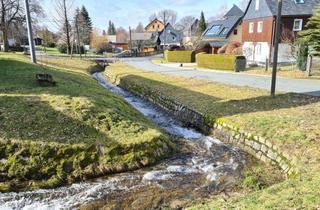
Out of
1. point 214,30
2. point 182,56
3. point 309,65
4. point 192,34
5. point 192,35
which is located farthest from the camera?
point 192,34

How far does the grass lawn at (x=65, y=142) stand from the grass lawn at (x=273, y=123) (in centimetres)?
289

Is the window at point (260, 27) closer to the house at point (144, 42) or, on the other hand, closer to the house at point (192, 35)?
the house at point (192, 35)

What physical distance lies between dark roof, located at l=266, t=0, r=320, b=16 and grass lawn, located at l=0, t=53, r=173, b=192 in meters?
23.7

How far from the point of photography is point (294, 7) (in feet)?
90.3

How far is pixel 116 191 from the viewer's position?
6.30 meters

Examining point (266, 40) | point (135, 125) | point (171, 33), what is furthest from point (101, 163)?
point (171, 33)

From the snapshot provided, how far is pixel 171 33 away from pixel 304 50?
5384 centimetres

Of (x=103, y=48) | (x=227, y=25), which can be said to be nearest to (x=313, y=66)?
(x=227, y=25)

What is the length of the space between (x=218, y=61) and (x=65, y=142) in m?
20.2

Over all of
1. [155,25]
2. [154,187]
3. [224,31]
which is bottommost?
[154,187]

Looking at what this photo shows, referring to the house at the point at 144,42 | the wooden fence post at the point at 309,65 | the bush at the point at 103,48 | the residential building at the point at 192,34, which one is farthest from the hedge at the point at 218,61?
the house at the point at 144,42

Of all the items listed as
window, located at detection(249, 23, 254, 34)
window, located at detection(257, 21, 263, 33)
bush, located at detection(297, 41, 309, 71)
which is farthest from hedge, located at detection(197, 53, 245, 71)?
window, located at detection(249, 23, 254, 34)

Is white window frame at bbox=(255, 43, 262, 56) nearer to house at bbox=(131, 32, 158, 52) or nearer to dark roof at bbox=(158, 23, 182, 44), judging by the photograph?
house at bbox=(131, 32, 158, 52)

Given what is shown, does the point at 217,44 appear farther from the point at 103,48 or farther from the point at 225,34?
the point at 103,48
